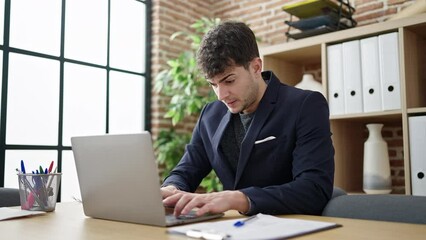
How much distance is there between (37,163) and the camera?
302 cm

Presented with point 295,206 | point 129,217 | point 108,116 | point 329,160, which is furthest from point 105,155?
point 108,116

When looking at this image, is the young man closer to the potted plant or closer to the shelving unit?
the shelving unit

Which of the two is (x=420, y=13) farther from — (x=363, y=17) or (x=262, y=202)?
(x=262, y=202)

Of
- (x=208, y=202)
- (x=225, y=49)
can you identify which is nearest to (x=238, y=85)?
(x=225, y=49)

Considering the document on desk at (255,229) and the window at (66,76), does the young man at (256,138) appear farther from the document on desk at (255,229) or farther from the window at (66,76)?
the window at (66,76)

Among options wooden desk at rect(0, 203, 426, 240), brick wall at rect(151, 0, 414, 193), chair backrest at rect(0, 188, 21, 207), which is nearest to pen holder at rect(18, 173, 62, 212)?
wooden desk at rect(0, 203, 426, 240)

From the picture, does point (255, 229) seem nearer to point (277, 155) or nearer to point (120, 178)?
point (120, 178)

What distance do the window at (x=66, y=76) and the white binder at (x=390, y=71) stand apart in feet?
6.33

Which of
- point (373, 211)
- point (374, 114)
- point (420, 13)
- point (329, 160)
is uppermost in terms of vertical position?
point (420, 13)

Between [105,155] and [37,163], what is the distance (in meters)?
2.12

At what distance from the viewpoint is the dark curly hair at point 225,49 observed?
1.54m

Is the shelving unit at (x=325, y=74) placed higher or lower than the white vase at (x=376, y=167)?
higher

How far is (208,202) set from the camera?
1121 mm

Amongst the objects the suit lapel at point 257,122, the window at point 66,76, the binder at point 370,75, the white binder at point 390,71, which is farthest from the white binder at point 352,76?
the window at point 66,76
